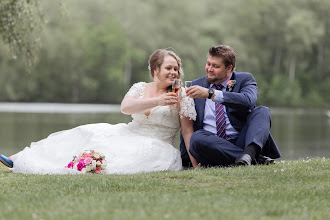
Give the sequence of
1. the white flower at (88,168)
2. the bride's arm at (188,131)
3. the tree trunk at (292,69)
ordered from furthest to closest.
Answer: the tree trunk at (292,69)
the bride's arm at (188,131)
the white flower at (88,168)

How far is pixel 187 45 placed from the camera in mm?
54906

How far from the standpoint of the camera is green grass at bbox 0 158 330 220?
3920 millimetres

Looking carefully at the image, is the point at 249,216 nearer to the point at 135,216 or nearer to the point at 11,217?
the point at 135,216

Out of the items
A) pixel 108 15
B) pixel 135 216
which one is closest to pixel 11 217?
pixel 135 216

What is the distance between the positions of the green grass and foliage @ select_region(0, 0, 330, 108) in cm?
4431

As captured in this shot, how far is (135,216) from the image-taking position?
12.4ft

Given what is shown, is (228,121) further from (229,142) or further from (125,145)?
(125,145)

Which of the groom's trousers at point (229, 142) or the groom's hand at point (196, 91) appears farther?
the groom's trousers at point (229, 142)

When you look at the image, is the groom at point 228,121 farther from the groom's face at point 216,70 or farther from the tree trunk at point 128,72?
the tree trunk at point 128,72

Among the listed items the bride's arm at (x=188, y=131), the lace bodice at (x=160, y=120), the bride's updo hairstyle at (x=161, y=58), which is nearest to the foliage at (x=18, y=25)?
the lace bodice at (x=160, y=120)

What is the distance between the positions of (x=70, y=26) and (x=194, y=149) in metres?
43.3

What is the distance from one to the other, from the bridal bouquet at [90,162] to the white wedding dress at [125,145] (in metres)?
0.09

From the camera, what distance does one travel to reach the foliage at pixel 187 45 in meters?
52.4

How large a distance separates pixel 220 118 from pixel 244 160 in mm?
762
